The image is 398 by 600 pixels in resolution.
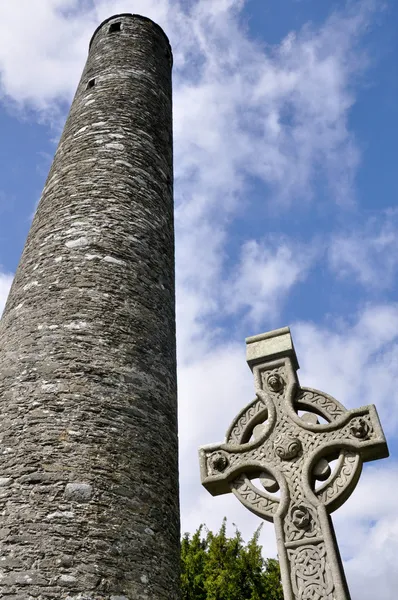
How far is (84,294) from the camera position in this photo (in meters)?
5.23

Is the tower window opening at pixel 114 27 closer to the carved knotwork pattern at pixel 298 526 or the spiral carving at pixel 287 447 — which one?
the spiral carving at pixel 287 447

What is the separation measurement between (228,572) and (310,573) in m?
12.2

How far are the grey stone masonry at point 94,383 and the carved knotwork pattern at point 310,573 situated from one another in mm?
1174

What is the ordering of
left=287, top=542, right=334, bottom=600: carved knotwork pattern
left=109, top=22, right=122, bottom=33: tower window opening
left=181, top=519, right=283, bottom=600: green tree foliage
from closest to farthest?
left=287, top=542, right=334, bottom=600: carved knotwork pattern < left=109, top=22, right=122, bottom=33: tower window opening < left=181, top=519, right=283, bottom=600: green tree foliage

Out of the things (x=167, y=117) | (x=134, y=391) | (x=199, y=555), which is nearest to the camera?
(x=134, y=391)

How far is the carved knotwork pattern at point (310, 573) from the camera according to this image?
3.10 metres

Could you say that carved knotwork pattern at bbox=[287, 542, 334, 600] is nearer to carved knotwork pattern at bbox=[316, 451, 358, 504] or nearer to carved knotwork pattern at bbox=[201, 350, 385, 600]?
carved knotwork pattern at bbox=[201, 350, 385, 600]

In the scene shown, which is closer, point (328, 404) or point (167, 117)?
point (328, 404)

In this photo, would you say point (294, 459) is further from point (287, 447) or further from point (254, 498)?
point (254, 498)

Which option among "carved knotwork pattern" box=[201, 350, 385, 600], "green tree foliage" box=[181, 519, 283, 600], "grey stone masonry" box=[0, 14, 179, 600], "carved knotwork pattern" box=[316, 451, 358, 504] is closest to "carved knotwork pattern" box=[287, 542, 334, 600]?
"carved knotwork pattern" box=[201, 350, 385, 600]

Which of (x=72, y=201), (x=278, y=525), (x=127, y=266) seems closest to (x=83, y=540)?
(x=278, y=525)

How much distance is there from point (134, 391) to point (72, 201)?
7.97ft

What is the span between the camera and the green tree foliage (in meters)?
13.8

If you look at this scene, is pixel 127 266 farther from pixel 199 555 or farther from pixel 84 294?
pixel 199 555
